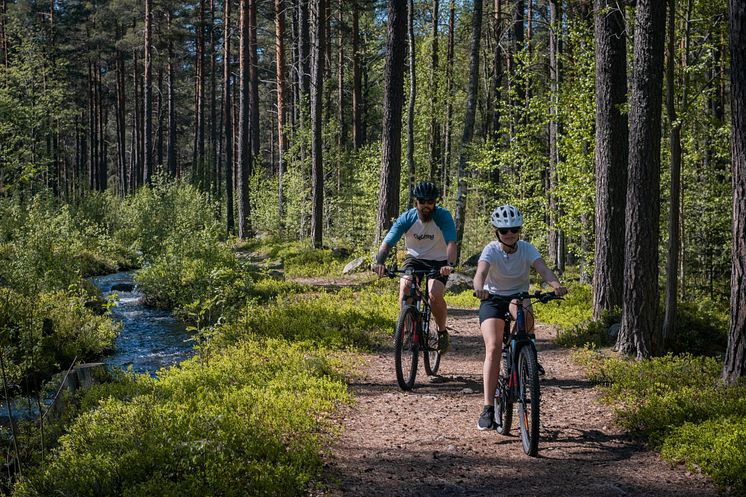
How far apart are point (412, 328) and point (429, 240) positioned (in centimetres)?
109

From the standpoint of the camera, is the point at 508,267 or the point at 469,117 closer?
the point at 508,267

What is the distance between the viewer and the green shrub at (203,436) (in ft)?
15.8

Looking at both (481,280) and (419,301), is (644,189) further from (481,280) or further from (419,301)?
(481,280)

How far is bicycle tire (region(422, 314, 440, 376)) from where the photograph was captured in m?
8.05

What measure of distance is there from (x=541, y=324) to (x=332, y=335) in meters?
4.21

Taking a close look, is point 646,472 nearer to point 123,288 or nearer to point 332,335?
point 332,335

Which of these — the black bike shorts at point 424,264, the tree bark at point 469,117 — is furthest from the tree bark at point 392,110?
the black bike shorts at point 424,264

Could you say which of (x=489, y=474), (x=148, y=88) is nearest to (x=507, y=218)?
(x=489, y=474)

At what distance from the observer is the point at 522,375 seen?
5578 millimetres

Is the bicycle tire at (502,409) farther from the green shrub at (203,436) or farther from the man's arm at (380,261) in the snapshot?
the man's arm at (380,261)

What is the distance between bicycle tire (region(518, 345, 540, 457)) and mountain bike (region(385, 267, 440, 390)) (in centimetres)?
186

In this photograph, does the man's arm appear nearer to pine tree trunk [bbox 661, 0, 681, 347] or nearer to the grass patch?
the grass patch

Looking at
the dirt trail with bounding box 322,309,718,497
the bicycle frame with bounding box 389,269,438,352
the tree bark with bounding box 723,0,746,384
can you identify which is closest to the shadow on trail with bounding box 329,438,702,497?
the dirt trail with bounding box 322,309,718,497

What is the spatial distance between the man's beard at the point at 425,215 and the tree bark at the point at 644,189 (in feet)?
10.1
